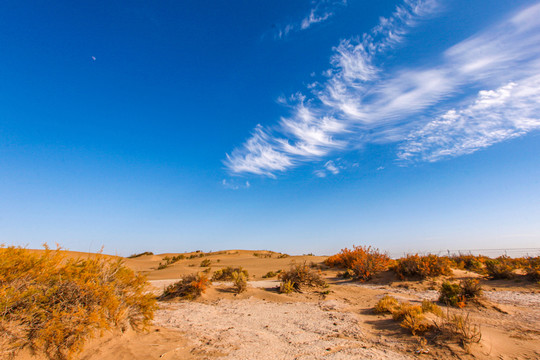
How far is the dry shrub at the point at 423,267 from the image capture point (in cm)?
1059

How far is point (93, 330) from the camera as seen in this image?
12.4 feet

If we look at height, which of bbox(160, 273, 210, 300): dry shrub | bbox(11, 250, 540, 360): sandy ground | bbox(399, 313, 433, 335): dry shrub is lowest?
bbox(11, 250, 540, 360): sandy ground

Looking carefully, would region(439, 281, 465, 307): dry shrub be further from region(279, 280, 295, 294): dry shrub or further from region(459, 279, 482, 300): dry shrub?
region(279, 280, 295, 294): dry shrub

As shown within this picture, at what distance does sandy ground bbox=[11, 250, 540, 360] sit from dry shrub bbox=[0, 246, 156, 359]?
0.25 metres

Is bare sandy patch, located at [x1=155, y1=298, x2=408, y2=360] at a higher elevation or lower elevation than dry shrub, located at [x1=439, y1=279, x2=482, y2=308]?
lower

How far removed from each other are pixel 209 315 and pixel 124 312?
8.06ft

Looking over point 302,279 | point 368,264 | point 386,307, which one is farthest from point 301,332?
point 368,264

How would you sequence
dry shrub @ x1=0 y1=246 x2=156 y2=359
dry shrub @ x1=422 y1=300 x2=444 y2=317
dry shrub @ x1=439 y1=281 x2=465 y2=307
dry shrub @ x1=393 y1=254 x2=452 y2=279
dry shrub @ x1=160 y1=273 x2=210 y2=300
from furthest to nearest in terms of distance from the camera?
dry shrub @ x1=393 y1=254 x2=452 y2=279, dry shrub @ x1=160 y1=273 x2=210 y2=300, dry shrub @ x1=439 y1=281 x2=465 y2=307, dry shrub @ x1=422 y1=300 x2=444 y2=317, dry shrub @ x1=0 y1=246 x2=156 y2=359

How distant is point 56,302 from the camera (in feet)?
12.1

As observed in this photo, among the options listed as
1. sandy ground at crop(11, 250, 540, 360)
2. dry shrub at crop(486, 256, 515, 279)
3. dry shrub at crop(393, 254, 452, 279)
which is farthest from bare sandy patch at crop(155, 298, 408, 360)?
dry shrub at crop(486, 256, 515, 279)

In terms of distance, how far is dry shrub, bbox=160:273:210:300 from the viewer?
808 centimetres

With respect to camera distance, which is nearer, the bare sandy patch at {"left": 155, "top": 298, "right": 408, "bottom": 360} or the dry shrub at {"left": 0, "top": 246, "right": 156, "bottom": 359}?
the dry shrub at {"left": 0, "top": 246, "right": 156, "bottom": 359}

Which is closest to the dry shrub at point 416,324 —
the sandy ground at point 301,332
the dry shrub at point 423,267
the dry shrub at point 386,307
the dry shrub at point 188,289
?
the sandy ground at point 301,332

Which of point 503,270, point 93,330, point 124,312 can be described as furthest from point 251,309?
point 503,270
